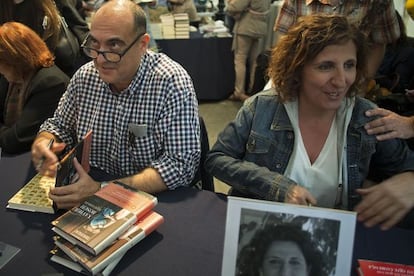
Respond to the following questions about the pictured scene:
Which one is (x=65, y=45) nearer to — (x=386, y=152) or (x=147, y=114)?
(x=147, y=114)

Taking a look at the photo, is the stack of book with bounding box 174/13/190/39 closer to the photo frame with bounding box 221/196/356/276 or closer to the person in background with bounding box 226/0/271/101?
the person in background with bounding box 226/0/271/101

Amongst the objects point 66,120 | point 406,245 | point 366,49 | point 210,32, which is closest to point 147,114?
point 66,120

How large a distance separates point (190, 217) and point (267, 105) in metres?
0.53

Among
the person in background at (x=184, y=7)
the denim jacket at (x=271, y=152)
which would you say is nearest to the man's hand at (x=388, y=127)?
the denim jacket at (x=271, y=152)

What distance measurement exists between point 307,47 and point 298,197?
531 millimetres

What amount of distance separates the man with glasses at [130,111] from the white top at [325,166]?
0.39 metres

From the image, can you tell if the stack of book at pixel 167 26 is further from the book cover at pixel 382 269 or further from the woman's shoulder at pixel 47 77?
the book cover at pixel 382 269

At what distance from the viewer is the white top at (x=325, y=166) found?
136 cm

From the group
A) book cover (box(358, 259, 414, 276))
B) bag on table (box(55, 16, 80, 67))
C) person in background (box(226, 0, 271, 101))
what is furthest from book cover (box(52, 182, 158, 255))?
person in background (box(226, 0, 271, 101))

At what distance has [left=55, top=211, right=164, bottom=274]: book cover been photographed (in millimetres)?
999

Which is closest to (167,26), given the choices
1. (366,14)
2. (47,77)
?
(366,14)

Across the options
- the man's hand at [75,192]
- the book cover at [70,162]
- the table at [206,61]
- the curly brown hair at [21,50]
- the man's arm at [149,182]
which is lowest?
the table at [206,61]

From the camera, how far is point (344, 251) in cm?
82

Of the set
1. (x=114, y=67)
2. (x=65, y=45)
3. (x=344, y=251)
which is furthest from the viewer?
(x=65, y=45)
